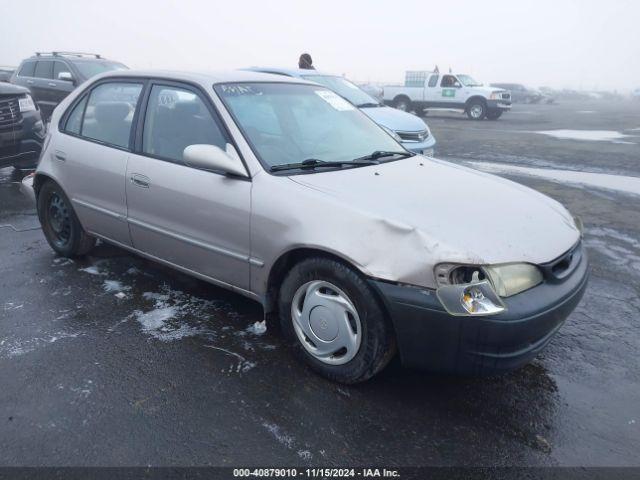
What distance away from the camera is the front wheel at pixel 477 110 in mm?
20766

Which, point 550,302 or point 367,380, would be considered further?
point 367,380

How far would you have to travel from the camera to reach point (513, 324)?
2.32m

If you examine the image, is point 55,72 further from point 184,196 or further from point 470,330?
point 470,330

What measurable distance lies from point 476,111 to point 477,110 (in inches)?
2.8

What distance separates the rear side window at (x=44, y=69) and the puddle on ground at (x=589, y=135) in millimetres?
13121

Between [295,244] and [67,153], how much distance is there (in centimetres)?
248

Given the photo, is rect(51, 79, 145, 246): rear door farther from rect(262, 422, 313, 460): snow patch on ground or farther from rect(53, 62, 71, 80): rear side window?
rect(53, 62, 71, 80): rear side window

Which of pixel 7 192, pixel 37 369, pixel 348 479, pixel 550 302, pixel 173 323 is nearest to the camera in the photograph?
pixel 348 479

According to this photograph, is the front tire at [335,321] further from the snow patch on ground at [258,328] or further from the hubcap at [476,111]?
the hubcap at [476,111]

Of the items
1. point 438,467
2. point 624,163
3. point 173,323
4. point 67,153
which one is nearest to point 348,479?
point 438,467

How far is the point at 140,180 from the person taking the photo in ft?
11.6

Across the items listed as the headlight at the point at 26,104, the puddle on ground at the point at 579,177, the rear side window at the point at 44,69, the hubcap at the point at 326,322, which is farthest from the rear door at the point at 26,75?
the hubcap at the point at 326,322

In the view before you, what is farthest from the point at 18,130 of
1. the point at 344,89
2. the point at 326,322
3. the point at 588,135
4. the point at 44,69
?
the point at 588,135

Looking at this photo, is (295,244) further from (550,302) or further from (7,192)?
(7,192)
